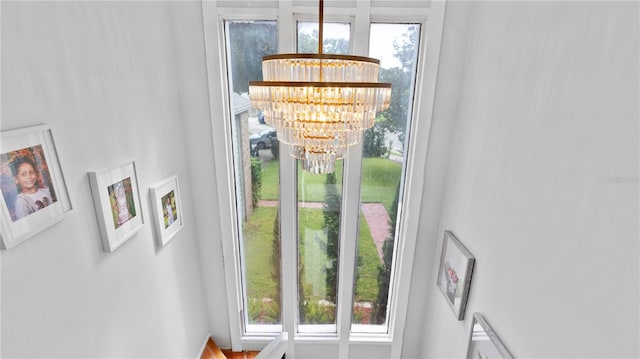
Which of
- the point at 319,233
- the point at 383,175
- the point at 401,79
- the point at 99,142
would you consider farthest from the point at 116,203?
the point at 401,79

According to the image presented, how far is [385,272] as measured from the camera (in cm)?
271

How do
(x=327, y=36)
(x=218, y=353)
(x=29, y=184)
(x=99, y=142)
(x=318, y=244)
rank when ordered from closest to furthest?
(x=29, y=184), (x=99, y=142), (x=327, y=36), (x=318, y=244), (x=218, y=353)

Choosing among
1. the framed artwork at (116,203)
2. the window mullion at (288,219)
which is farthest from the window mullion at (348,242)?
the framed artwork at (116,203)

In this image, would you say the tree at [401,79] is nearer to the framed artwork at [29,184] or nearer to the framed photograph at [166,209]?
the framed photograph at [166,209]

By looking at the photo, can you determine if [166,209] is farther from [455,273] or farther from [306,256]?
[455,273]

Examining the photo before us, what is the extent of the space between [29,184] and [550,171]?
1942 millimetres

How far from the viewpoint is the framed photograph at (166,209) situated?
1.83 metres

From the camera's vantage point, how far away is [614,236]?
0.97 metres

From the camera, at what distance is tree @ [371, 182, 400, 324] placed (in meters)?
2.52

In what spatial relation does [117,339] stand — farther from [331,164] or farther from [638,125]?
[638,125]

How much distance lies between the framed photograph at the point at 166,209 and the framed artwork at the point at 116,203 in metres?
0.15

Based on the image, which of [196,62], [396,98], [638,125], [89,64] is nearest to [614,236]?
[638,125]

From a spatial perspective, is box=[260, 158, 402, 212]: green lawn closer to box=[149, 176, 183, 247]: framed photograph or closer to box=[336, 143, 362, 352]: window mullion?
box=[336, 143, 362, 352]: window mullion

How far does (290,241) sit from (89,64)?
1.74 m
